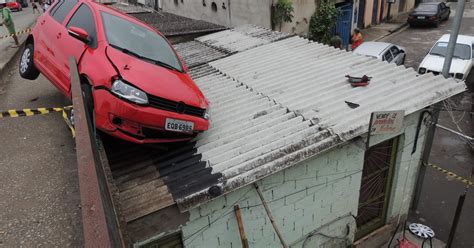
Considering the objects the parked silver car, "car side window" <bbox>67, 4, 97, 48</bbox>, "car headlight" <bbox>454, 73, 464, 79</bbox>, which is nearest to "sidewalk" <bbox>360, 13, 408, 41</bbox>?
the parked silver car

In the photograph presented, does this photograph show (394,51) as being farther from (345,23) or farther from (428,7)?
(428,7)

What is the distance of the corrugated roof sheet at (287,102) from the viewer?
465 centimetres

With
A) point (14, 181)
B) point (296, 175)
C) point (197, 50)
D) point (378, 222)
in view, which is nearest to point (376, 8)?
point (197, 50)

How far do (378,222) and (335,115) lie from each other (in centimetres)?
331

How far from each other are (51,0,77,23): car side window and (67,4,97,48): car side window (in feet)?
1.20

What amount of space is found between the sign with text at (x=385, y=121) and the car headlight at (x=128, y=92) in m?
3.21

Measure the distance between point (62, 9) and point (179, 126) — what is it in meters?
3.64

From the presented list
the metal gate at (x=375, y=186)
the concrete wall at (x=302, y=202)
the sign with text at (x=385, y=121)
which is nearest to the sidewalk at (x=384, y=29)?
the metal gate at (x=375, y=186)

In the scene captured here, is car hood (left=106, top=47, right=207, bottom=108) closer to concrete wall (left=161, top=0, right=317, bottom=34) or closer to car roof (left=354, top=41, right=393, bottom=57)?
concrete wall (left=161, top=0, right=317, bottom=34)

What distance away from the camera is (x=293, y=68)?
743 centimetres

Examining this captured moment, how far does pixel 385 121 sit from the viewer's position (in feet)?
17.1

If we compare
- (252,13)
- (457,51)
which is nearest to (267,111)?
(252,13)

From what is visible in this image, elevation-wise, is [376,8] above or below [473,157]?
above

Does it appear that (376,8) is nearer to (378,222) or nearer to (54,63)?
(378,222)
